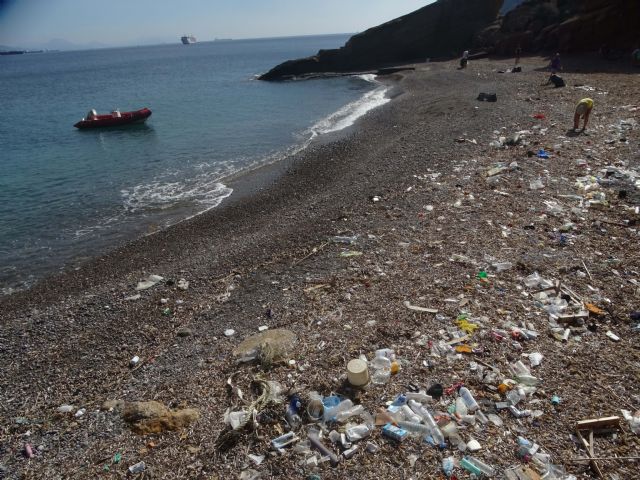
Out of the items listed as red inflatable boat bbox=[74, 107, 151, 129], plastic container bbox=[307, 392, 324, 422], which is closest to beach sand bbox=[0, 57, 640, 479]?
plastic container bbox=[307, 392, 324, 422]

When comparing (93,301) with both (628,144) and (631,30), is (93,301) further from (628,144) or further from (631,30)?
(631,30)

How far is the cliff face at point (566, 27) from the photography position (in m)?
27.7

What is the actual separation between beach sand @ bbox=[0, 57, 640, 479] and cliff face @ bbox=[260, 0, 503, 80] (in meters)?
45.1

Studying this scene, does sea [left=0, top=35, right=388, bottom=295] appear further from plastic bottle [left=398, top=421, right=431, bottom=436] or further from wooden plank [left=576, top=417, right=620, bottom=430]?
wooden plank [left=576, top=417, right=620, bottom=430]

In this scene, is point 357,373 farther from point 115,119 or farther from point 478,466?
point 115,119

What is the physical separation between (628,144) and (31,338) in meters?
15.6

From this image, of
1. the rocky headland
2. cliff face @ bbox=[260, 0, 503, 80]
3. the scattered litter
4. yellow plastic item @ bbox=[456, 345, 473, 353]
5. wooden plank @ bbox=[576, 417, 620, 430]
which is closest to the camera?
wooden plank @ bbox=[576, 417, 620, 430]

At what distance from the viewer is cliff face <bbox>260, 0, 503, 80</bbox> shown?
51.0 m

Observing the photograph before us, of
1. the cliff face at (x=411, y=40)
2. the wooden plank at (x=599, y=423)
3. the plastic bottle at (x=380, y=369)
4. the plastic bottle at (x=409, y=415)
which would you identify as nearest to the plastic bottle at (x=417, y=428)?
the plastic bottle at (x=409, y=415)

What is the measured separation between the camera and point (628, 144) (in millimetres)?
11055

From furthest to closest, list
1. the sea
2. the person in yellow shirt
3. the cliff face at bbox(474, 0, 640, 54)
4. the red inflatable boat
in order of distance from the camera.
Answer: the red inflatable boat
the cliff face at bbox(474, 0, 640, 54)
the sea
the person in yellow shirt

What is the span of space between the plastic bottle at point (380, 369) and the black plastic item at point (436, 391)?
1.76 ft

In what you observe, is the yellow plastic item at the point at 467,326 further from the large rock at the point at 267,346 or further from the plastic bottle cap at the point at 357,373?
the large rock at the point at 267,346

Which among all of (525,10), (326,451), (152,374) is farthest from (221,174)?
(525,10)
